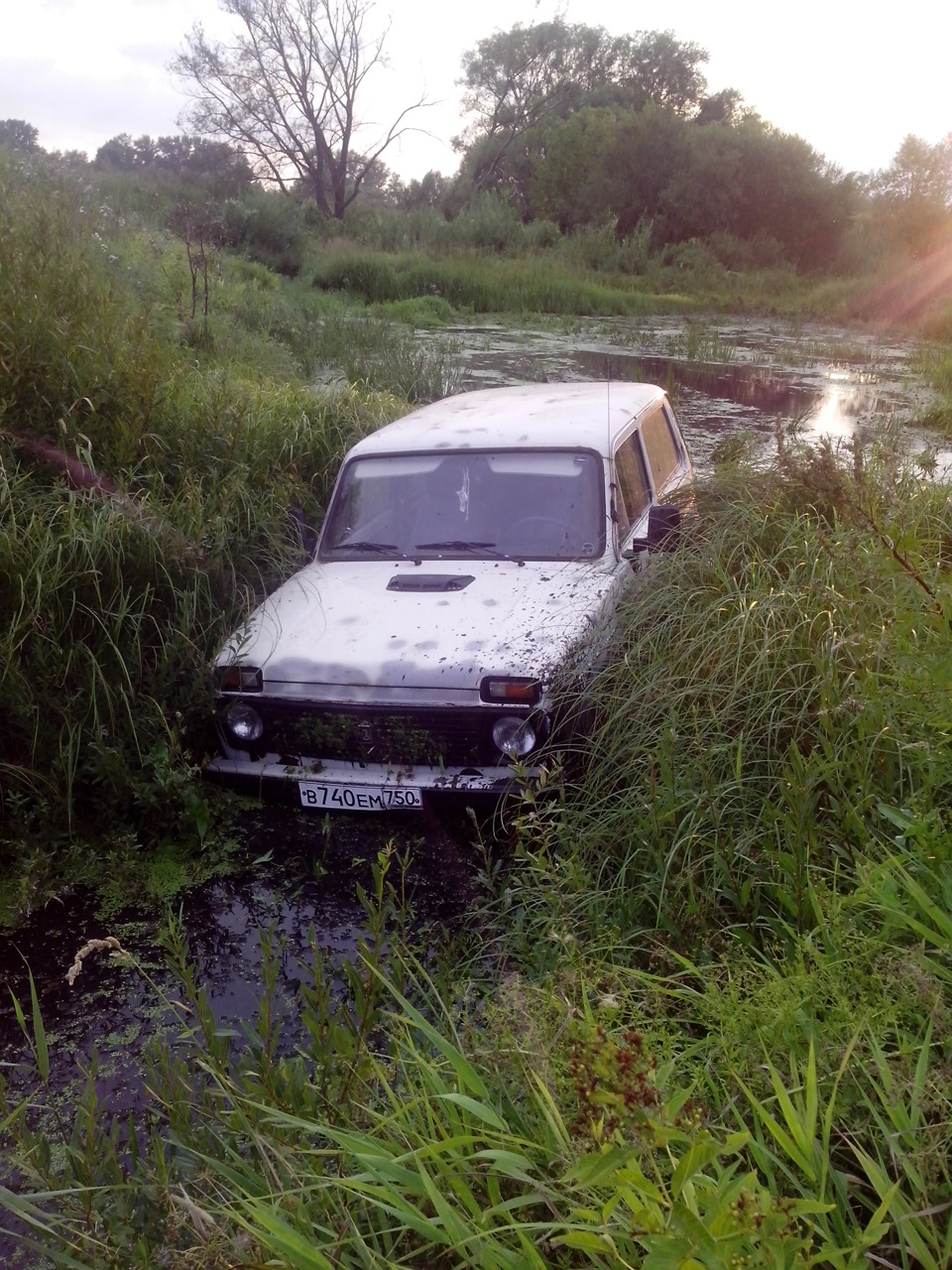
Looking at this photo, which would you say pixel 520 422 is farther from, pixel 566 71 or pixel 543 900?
pixel 566 71

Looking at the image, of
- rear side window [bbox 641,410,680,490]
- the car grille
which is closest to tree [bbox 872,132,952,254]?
rear side window [bbox 641,410,680,490]

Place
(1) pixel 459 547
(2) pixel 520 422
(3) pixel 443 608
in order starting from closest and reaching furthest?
1. (3) pixel 443 608
2. (1) pixel 459 547
3. (2) pixel 520 422

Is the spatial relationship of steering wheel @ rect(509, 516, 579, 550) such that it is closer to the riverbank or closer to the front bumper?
the riverbank

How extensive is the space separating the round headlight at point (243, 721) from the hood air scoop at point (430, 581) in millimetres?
859

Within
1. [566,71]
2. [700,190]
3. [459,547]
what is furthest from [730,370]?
[566,71]

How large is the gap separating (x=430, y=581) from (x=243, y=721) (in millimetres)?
1032

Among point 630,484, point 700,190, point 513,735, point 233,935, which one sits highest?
point 700,190

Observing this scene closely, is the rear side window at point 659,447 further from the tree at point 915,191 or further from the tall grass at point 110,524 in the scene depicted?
the tree at point 915,191

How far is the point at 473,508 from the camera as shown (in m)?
4.96

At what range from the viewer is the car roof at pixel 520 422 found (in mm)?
5078

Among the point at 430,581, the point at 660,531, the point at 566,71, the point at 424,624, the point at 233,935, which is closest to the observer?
the point at 233,935

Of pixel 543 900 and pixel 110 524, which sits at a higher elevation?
pixel 110 524

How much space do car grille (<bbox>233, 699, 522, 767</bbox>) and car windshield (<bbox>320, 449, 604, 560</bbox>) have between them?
1.15 meters

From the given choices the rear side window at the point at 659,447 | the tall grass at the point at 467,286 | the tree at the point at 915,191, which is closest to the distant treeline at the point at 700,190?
the tree at the point at 915,191
